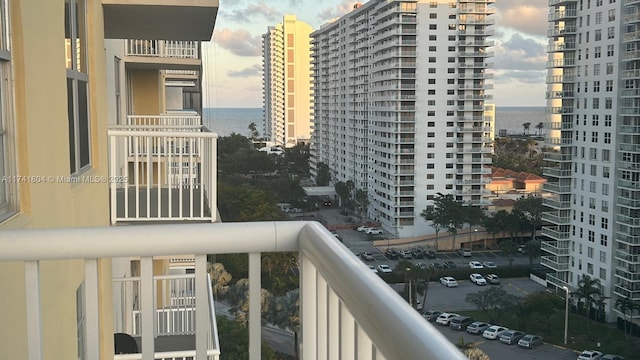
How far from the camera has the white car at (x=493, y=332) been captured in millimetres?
27031

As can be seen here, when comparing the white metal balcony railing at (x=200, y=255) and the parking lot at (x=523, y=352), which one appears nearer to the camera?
the white metal balcony railing at (x=200, y=255)

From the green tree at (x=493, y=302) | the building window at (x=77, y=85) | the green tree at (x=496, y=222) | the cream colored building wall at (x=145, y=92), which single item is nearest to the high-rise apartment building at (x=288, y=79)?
the green tree at (x=496, y=222)

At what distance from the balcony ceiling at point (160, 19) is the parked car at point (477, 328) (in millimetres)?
23465

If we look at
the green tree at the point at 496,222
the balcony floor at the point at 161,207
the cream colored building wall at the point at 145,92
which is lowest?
the green tree at the point at 496,222

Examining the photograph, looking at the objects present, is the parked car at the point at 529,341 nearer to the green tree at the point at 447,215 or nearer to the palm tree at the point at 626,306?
the palm tree at the point at 626,306

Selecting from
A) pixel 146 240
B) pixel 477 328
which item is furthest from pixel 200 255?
pixel 477 328

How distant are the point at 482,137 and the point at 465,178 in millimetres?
3146

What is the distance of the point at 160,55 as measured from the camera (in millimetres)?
9516

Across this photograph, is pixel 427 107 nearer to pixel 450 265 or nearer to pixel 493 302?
pixel 450 265

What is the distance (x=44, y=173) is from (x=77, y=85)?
1.29 m

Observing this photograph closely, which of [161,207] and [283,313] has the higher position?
[161,207]

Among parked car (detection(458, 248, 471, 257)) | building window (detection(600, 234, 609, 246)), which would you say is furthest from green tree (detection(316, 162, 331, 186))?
building window (detection(600, 234, 609, 246))

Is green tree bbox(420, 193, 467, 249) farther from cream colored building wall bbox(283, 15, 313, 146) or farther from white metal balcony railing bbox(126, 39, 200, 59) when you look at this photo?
cream colored building wall bbox(283, 15, 313, 146)

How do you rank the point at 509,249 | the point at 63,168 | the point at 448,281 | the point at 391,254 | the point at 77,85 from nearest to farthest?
the point at 63,168, the point at 77,85, the point at 448,281, the point at 509,249, the point at 391,254
